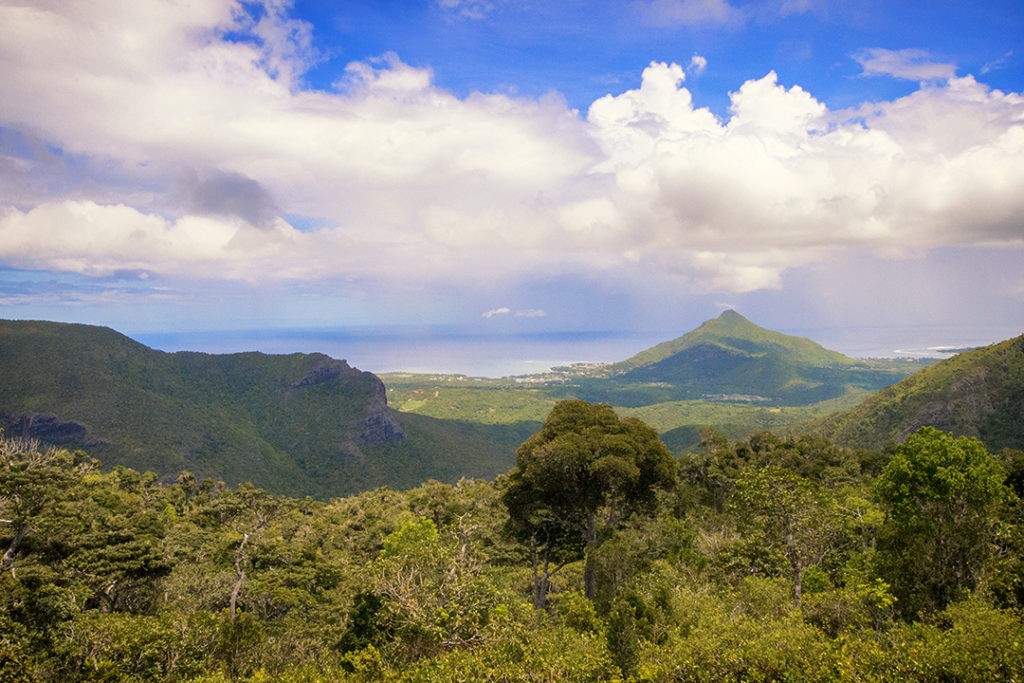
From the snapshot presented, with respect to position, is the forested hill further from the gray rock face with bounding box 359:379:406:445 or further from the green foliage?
the green foliage

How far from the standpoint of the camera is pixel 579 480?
19516 millimetres

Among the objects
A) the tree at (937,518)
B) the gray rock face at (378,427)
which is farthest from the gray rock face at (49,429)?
the tree at (937,518)

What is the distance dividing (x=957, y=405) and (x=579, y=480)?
82.5 m

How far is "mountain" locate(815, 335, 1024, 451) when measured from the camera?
2726 inches

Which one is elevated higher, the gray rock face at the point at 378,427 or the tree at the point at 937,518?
the tree at the point at 937,518

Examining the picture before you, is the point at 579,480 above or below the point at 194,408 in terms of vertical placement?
above

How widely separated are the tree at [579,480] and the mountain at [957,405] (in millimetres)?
60040

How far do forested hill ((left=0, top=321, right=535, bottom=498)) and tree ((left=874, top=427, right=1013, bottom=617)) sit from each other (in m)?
79.3

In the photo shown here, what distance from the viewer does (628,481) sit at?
18.9 meters

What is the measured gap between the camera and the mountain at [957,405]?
69.2 metres

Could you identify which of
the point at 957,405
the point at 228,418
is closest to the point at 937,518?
the point at 957,405

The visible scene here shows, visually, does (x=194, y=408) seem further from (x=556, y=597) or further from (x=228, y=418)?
(x=556, y=597)

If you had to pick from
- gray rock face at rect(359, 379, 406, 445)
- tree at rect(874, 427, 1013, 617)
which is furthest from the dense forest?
gray rock face at rect(359, 379, 406, 445)

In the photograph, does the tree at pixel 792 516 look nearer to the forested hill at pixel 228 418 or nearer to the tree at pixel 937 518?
the tree at pixel 937 518
